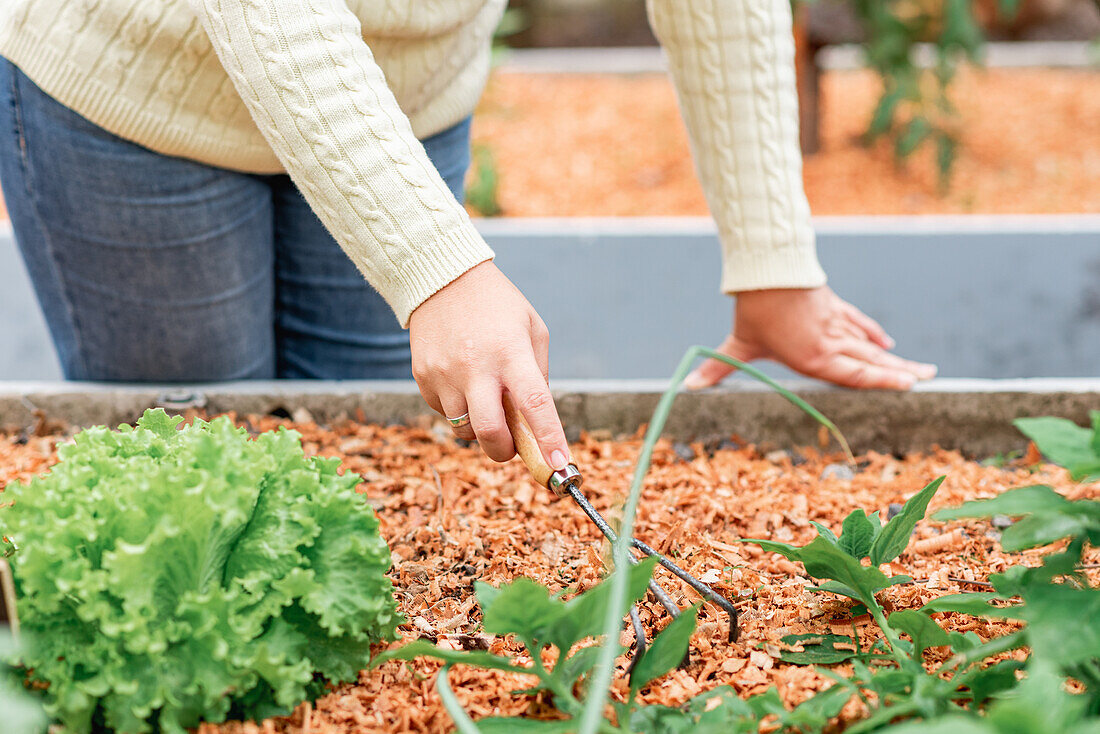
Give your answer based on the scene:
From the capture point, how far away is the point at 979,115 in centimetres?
398

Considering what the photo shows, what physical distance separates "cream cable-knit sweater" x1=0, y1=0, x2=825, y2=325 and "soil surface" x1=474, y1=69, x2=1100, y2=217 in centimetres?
202

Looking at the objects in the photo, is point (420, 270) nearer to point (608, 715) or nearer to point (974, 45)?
point (608, 715)

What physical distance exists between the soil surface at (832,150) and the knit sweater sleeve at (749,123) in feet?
6.60

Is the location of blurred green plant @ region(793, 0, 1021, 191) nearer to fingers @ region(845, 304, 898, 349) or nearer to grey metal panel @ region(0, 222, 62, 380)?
fingers @ region(845, 304, 898, 349)

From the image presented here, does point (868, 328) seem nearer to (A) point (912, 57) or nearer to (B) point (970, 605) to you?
(B) point (970, 605)

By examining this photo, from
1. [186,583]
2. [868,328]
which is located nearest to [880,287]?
[868,328]

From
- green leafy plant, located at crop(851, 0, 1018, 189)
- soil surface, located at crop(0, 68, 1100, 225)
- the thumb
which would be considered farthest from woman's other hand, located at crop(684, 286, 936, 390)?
green leafy plant, located at crop(851, 0, 1018, 189)

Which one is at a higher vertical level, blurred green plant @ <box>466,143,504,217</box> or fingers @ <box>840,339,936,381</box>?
blurred green plant @ <box>466,143,504,217</box>

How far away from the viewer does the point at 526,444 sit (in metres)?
0.79

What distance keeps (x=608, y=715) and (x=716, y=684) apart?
0.39ft

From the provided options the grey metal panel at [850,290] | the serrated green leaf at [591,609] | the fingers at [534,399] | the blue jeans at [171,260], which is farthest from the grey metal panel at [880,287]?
the serrated green leaf at [591,609]

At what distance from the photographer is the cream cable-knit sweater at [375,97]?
78 centimetres

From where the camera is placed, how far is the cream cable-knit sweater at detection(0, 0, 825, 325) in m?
0.78

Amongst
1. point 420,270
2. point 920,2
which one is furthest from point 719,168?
point 920,2
